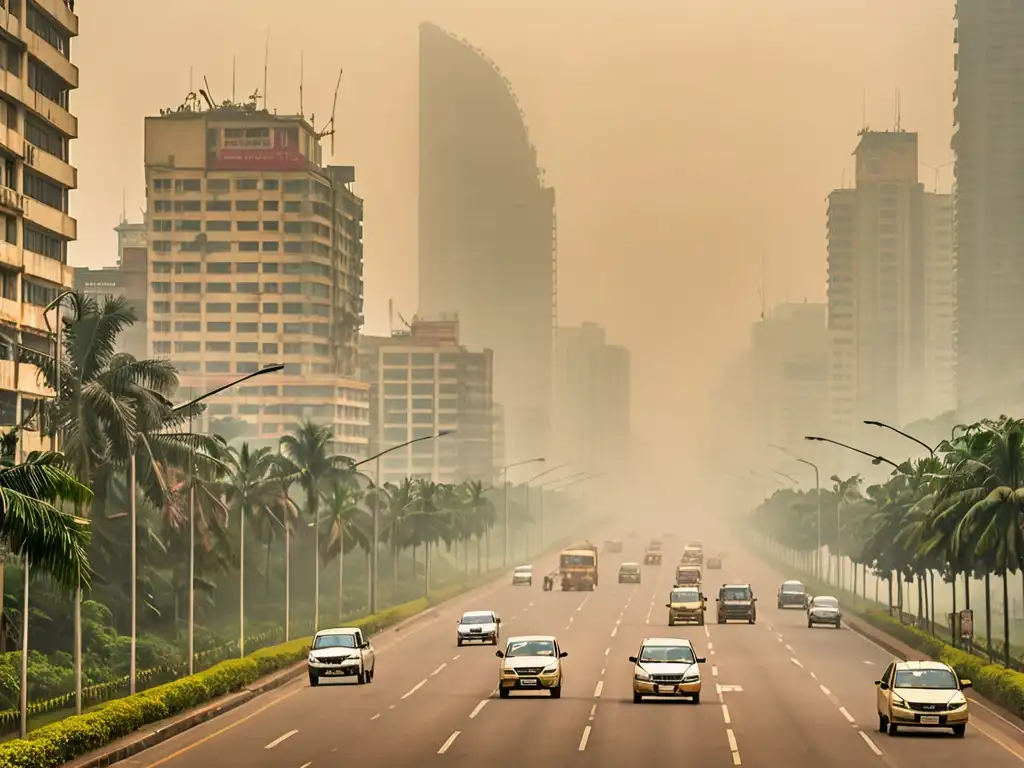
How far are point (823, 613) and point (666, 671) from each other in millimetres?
47996

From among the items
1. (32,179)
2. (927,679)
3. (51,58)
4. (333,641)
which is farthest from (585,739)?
(51,58)

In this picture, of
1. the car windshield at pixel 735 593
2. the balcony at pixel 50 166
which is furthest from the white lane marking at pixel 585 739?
the car windshield at pixel 735 593

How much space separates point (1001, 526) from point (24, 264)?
161 ft

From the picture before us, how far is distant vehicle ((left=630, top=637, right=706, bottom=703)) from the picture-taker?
188 feet

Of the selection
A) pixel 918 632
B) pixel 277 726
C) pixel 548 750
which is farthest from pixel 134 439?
pixel 918 632

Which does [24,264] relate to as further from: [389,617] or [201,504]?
[389,617]

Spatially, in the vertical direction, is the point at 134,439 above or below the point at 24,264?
below

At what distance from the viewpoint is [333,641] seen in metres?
67.4

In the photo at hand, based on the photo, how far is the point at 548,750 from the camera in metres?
44.5

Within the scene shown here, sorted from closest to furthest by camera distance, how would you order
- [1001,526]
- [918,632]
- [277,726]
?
[277,726]
[1001,526]
[918,632]

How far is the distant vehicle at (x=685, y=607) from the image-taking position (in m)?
99.9

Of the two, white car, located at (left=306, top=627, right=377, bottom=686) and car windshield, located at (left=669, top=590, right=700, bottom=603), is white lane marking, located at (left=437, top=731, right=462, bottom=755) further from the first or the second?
car windshield, located at (left=669, top=590, right=700, bottom=603)

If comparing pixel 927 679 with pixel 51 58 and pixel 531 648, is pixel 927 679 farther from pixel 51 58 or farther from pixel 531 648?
pixel 51 58

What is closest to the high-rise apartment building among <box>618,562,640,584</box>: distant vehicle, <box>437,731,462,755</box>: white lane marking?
<box>437,731,462,755</box>: white lane marking
